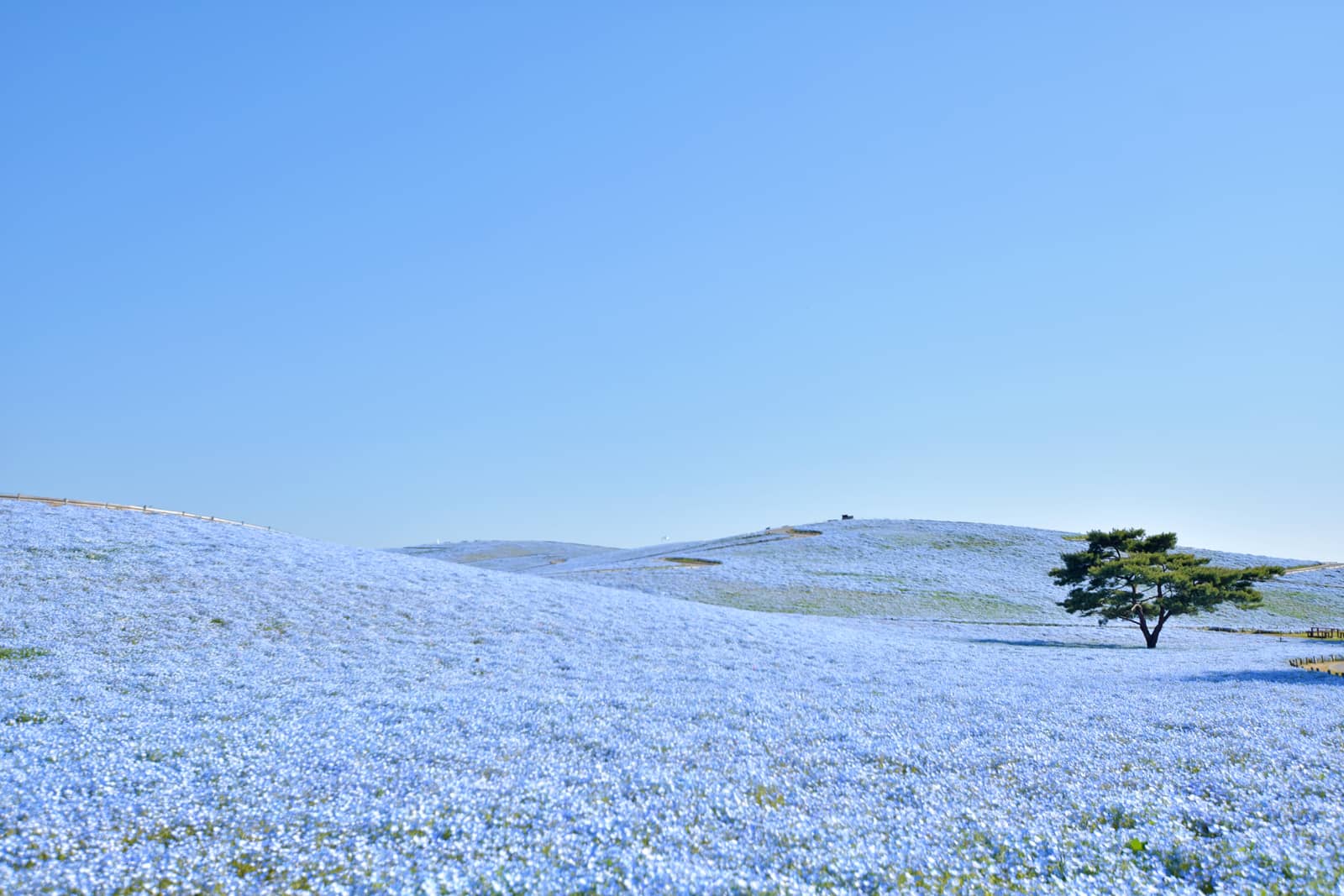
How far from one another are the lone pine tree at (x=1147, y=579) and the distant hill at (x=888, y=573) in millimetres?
6854

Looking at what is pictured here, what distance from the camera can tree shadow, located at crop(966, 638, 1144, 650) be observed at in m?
33.1

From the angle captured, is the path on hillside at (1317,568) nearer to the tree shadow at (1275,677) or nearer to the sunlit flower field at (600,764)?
the tree shadow at (1275,677)

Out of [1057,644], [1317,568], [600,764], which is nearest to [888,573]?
[1057,644]

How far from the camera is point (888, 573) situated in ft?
186

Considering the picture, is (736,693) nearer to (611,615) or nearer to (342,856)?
(342,856)

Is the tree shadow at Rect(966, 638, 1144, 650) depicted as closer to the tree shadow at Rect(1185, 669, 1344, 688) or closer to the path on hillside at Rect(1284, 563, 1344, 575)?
the tree shadow at Rect(1185, 669, 1344, 688)

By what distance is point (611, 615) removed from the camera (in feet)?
91.5

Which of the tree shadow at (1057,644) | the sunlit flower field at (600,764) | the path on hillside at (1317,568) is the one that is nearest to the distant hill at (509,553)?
the tree shadow at (1057,644)

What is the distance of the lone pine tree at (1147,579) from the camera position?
36531 mm

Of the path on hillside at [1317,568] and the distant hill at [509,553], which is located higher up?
the path on hillside at [1317,568]

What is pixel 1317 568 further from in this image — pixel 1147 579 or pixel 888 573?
pixel 1147 579

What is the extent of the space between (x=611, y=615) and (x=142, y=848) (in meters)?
20.8

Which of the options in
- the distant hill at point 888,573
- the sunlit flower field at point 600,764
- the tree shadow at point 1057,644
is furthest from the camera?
the distant hill at point 888,573

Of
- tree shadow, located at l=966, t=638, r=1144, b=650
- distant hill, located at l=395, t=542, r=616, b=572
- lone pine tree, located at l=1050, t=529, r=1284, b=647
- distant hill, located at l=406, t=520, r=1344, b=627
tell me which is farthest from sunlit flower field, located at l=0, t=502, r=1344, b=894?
distant hill, located at l=395, t=542, r=616, b=572
